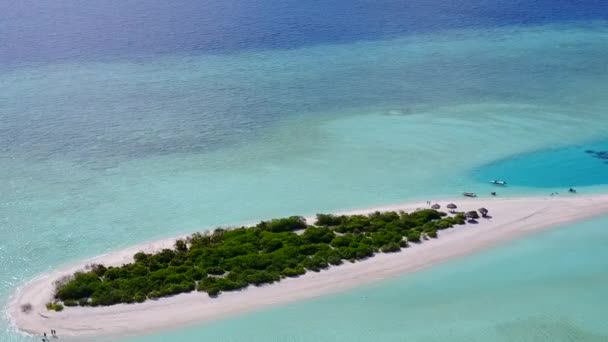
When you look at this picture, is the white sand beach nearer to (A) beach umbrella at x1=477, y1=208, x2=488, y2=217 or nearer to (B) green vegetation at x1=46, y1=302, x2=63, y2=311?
(B) green vegetation at x1=46, y1=302, x2=63, y2=311

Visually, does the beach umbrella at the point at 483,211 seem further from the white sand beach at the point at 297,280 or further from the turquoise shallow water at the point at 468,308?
the turquoise shallow water at the point at 468,308

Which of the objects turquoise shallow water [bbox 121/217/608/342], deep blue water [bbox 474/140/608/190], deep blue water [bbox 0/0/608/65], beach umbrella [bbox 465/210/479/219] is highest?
deep blue water [bbox 0/0/608/65]

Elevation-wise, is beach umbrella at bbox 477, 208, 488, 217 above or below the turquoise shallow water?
above

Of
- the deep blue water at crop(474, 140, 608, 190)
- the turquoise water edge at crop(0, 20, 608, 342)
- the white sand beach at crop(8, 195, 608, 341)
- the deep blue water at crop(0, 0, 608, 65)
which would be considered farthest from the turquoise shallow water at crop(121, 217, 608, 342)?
the deep blue water at crop(0, 0, 608, 65)

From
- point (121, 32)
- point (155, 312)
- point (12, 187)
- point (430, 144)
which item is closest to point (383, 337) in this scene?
point (155, 312)

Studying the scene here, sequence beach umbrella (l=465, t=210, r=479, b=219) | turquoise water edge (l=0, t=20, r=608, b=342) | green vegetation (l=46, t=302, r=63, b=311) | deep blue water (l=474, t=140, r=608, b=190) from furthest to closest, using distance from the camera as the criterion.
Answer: deep blue water (l=474, t=140, r=608, b=190) < beach umbrella (l=465, t=210, r=479, b=219) < turquoise water edge (l=0, t=20, r=608, b=342) < green vegetation (l=46, t=302, r=63, b=311)
